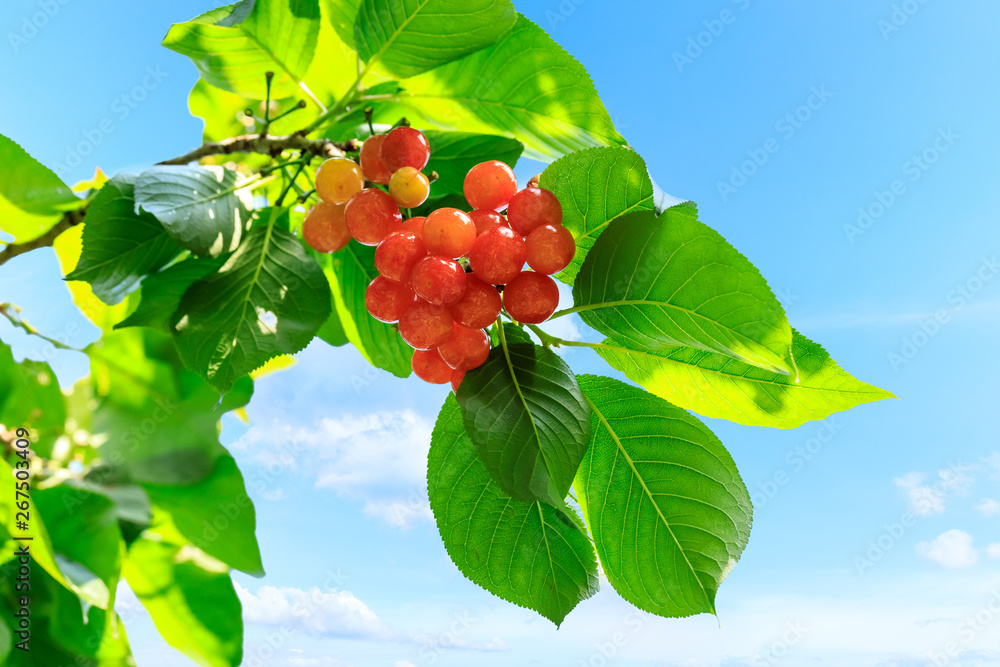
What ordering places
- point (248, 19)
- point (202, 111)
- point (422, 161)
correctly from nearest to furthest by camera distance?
point (422, 161), point (248, 19), point (202, 111)

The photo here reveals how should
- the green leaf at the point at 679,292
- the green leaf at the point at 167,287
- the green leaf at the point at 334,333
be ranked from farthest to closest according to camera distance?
the green leaf at the point at 334,333 → the green leaf at the point at 167,287 → the green leaf at the point at 679,292

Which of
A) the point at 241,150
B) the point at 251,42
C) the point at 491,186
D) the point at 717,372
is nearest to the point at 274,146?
the point at 241,150

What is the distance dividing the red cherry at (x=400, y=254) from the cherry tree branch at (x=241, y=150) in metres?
0.24

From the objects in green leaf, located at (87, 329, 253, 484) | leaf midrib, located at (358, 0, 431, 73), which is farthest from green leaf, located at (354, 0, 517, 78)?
green leaf, located at (87, 329, 253, 484)

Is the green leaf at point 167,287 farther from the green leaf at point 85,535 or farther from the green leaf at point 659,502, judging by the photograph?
the green leaf at point 659,502

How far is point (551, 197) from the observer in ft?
1.73

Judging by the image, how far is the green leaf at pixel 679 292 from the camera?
17.7 inches

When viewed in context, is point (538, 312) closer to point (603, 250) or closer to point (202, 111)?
point (603, 250)

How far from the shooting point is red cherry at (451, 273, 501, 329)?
0.51 meters

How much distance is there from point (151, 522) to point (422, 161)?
742 mm

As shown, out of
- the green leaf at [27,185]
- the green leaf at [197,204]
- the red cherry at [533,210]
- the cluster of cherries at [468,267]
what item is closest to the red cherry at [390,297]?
the cluster of cherries at [468,267]

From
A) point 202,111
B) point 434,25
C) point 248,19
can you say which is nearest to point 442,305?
point 434,25

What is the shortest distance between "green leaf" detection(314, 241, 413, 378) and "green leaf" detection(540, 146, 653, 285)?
14.1 inches

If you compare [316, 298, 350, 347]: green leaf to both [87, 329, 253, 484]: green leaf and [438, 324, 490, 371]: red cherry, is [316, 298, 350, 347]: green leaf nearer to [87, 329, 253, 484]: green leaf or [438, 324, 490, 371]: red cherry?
[87, 329, 253, 484]: green leaf
